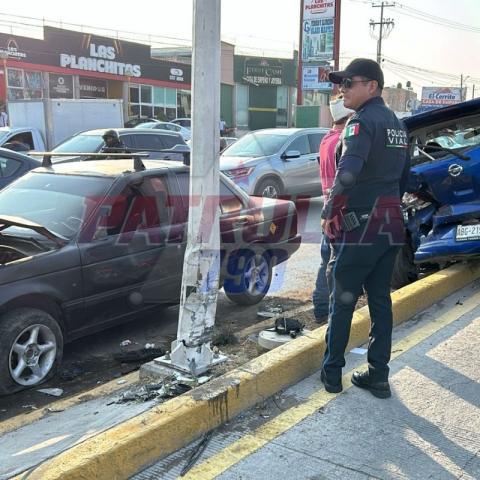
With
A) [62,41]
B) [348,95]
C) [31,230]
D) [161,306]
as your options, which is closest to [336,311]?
[348,95]

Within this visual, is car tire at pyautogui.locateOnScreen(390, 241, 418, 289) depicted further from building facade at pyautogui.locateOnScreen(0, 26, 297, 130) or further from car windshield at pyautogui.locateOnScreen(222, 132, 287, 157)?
building facade at pyautogui.locateOnScreen(0, 26, 297, 130)

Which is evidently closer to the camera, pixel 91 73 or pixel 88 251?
pixel 88 251

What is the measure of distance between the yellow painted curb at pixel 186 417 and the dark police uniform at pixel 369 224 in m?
0.35

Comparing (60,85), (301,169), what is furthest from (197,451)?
(60,85)

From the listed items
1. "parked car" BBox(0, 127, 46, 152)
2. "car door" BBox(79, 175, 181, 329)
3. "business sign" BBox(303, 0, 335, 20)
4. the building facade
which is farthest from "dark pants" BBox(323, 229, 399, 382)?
the building facade

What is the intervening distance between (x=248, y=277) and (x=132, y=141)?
6928mm

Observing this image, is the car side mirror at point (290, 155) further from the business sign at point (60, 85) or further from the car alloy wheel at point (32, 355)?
the business sign at point (60, 85)

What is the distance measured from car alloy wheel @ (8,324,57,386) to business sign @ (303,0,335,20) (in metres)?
24.4

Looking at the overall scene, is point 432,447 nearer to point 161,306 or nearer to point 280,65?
point 161,306

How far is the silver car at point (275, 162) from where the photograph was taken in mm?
10969

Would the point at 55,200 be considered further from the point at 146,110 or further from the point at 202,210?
the point at 146,110

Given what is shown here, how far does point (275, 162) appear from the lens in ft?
37.6

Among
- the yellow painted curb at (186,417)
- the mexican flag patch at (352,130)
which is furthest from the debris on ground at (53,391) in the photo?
the mexican flag patch at (352,130)

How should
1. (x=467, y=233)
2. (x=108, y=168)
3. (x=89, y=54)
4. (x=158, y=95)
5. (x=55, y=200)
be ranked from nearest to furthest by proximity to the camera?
(x=55, y=200) < (x=108, y=168) < (x=467, y=233) < (x=89, y=54) < (x=158, y=95)
